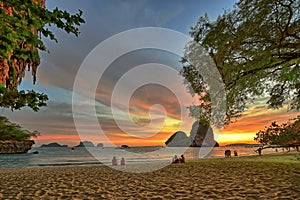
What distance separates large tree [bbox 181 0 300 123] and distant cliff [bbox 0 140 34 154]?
113960 millimetres

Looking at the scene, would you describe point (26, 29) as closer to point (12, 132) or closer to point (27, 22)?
point (27, 22)

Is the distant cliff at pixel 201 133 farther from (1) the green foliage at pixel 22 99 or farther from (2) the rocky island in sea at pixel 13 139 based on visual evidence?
(2) the rocky island in sea at pixel 13 139

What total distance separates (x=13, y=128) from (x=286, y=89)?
361ft

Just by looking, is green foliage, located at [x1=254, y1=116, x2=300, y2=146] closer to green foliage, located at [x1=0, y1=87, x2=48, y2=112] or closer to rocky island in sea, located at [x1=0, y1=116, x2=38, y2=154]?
green foliage, located at [x1=0, y1=87, x2=48, y2=112]

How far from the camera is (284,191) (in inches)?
304

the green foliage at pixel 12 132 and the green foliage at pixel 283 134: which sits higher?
the green foliage at pixel 12 132

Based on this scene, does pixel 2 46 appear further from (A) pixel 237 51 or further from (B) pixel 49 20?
(A) pixel 237 51

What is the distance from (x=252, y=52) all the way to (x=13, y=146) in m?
123

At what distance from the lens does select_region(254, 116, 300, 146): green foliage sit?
34.3 ft

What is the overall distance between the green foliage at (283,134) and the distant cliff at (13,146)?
382 ft

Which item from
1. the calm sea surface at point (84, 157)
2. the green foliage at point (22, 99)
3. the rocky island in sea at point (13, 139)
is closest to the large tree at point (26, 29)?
the green foliage at point (22, 99)

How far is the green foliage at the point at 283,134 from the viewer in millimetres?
10469

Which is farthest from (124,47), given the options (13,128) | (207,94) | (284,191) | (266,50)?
(13,128)

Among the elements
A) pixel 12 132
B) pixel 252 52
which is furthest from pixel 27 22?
pixel 12 132
